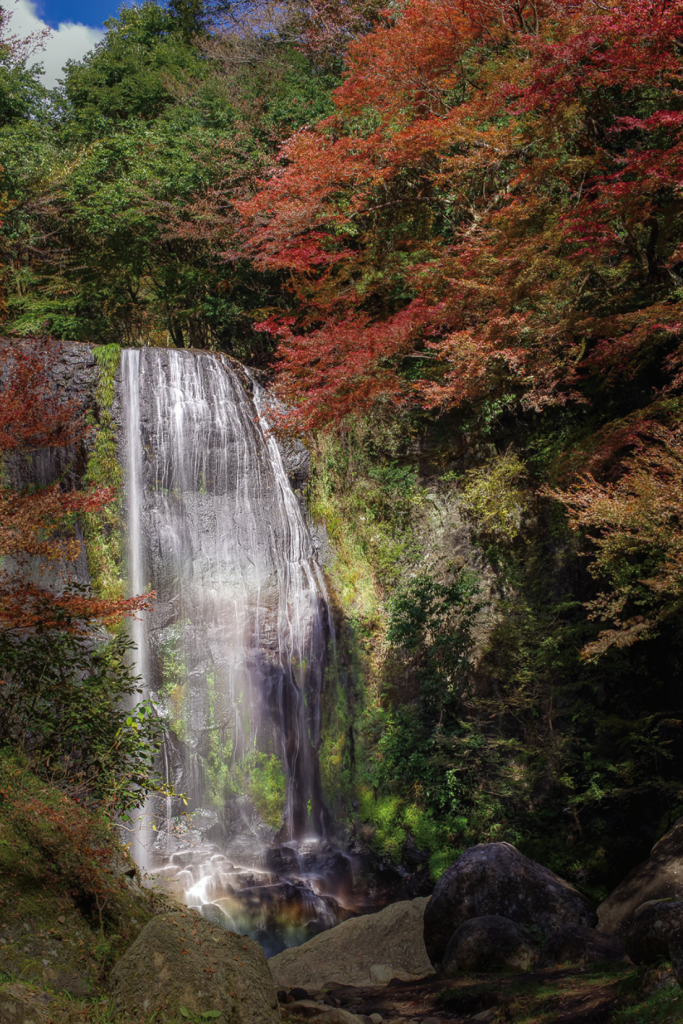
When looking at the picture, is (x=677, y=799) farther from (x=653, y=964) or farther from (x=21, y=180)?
(x=21, y=180)

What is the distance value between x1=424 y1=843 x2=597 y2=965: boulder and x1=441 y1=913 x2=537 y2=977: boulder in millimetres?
264

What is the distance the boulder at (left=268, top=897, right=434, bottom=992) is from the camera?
7.01 meters

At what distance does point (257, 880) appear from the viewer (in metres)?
9.73

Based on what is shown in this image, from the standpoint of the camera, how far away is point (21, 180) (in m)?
15.8

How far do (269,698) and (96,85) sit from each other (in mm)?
18201

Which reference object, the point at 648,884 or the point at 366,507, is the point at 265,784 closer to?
the point at 366,507

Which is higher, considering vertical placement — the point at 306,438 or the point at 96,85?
the point at 96,85

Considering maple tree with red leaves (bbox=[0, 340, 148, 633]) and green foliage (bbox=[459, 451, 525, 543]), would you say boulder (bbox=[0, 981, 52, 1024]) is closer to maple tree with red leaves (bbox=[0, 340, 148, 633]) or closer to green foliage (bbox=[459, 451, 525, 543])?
maple tree with red leaves (bbox=[0, 340, 148, 633])

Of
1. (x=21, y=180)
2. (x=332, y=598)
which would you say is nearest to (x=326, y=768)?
(x=332, y=598)

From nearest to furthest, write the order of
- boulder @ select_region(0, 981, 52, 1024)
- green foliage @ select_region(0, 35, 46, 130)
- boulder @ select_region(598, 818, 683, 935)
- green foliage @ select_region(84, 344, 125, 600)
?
boulder @ select_region(0, 981, 52, 1024) → boulder @ select_region(598, 818, 683, 935) → green foliage @ select_region(84, 344, 125, 600) → green foliage @ select_region(0, 35, 46, 130)

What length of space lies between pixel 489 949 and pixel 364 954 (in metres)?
2.09

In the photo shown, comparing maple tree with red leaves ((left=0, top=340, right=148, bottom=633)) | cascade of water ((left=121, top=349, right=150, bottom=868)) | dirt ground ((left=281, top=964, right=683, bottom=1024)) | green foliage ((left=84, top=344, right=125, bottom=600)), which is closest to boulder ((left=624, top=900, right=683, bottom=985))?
dirt ground ((left=281, top=964, right=683, bottom=1024))

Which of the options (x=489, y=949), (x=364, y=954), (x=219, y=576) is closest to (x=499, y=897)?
(x=489, y=949)

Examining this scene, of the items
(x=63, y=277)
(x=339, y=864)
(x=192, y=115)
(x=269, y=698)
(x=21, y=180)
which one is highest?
(x=192, y=115)
